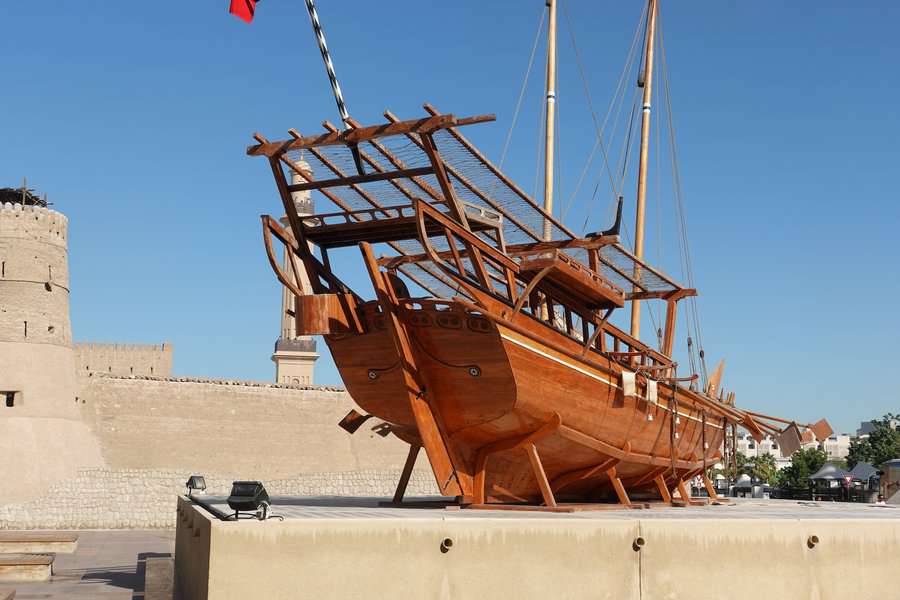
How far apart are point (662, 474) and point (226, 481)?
19.2 metres

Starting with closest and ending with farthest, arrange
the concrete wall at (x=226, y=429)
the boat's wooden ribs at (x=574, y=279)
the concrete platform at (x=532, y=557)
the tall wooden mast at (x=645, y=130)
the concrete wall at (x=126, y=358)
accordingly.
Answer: the concrete platform at (x=532, y=557), the boat's wooden ribs at (x=574, y=279), the tall wooden mast at (x=645, y=130), the concrete wall at (x=226, y=429), the concrete wall at (x=126, y=358)

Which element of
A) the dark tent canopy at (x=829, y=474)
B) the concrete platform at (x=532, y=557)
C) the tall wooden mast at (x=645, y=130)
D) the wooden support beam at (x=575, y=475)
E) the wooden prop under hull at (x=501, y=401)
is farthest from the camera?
the dark tent canopy at (x=829, y=474)

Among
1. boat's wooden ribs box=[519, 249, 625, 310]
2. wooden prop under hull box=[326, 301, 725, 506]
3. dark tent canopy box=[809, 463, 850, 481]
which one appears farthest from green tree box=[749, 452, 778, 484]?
wooden prop under hull box=[326, 301, 725, 506]

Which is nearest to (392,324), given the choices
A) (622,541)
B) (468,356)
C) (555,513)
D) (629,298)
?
(468,356)

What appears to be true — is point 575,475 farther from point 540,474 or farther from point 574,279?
point 574,279

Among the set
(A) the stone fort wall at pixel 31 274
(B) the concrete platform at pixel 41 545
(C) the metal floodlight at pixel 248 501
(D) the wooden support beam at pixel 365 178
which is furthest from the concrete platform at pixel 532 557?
(A) the stone fort wall at pixel 31 274

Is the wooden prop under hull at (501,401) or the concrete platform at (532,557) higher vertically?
the wooden prop under hull at (501,401)

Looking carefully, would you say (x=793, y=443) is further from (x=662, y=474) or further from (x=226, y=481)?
(x=226, y=481)

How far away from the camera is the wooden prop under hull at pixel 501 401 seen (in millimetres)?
12578

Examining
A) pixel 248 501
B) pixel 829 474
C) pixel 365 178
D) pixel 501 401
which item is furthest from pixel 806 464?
pixel 248 501

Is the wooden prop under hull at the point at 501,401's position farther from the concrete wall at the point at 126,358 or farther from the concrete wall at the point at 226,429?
the concrete wall at the point at 126,358

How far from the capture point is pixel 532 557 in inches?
398

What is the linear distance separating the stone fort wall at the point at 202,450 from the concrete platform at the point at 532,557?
18.9 metres

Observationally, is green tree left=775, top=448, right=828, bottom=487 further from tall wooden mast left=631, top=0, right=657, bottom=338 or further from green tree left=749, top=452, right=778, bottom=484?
tall wooden mast left=631, top=0, right=657, bottom=338
